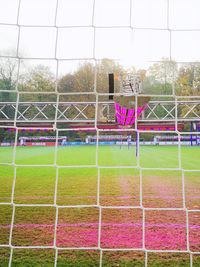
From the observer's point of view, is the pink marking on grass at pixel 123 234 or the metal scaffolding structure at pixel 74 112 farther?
the metal scaffolding structure at pixel 74 112

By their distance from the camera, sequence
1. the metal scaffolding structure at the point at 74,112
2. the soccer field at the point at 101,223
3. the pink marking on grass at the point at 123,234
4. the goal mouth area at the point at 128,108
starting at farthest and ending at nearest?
the metal scaffolding structure at the point at 74,112 < the goal mouth area at the point at 128,108 < the pink marking on grass at the point at 123,234 < the soccer field at the point at 101,223

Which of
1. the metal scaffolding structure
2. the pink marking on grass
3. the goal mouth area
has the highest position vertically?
the metal scaffolding structure

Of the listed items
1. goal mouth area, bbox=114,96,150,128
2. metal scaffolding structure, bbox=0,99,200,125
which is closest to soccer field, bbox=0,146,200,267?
goal mouth area, bbox=114,96,150,128

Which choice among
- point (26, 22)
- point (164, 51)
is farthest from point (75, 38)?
point (164, 51)

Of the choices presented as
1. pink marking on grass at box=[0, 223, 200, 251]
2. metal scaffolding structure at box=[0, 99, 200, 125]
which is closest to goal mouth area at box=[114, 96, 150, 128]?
metal scaffolding structure at box=[0, 99, 200, 125]

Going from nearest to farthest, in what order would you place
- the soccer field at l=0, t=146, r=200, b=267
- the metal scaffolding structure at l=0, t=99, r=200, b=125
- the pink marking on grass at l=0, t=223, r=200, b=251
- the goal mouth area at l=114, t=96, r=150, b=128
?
the soccer field at l=0, t=146, r=200, b=267, the pink marking on grass at l=0, t=223, r=200, b=251, the goal mouth area at l=114, t=96, r=150, b=128, the metal scaffolding structure at l=0, t=99, r=200, b=125

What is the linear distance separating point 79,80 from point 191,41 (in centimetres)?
154

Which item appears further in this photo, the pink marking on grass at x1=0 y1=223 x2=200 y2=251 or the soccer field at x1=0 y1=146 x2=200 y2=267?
the pink marking on grass at x1=0 y1=223 x2=200 y2=251

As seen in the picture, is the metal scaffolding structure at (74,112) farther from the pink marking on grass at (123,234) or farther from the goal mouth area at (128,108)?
the pink marking on grass at (123,234)

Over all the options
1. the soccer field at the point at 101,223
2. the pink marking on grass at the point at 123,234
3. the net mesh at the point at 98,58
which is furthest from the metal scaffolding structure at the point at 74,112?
the pink marking on grass at the point at 123,234

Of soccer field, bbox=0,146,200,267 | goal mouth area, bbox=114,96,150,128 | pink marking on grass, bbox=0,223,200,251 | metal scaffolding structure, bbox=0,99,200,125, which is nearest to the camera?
soccer field, bbox=0,146,200,267

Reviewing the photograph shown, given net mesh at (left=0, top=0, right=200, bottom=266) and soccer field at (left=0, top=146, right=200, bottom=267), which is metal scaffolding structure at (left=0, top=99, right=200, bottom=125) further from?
net mesh at (left=0, top=0, right=200, bottom=266)

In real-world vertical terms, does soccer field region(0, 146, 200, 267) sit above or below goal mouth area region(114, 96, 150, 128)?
below

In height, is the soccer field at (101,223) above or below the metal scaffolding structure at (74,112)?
below
